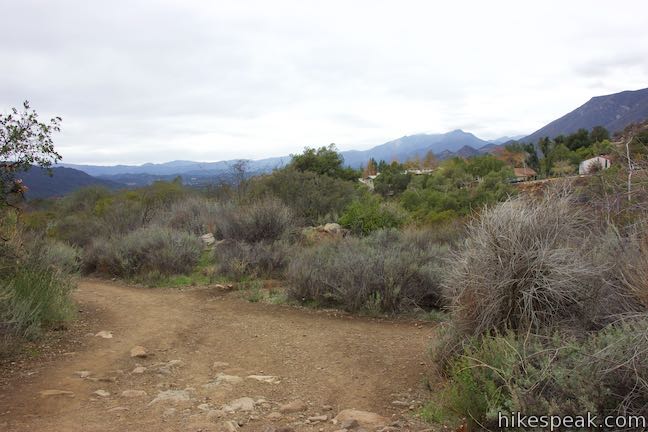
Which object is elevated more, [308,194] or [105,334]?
[308,194]

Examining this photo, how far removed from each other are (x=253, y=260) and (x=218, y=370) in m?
5.65

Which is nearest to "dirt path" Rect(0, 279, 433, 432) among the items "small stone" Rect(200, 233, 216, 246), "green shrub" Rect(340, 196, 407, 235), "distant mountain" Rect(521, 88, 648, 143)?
"green shrub" Rect(340, 196, 407, 235)

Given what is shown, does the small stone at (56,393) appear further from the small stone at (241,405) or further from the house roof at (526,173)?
the house roof at (526,173)

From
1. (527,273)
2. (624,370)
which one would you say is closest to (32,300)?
(527,273)

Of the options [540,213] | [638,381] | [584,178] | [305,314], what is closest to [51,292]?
[305,314]

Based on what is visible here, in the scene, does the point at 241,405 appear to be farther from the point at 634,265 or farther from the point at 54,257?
the point at 54,257

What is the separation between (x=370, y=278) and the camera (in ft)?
26.3

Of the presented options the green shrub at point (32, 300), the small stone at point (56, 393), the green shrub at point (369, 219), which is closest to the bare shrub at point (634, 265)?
the small stone at point (56, 393)

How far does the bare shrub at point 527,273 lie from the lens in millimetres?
4324

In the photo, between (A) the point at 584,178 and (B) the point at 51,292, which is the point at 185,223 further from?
(A) the point at 584,178

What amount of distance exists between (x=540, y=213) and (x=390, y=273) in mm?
3501

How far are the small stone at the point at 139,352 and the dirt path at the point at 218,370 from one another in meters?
0.08

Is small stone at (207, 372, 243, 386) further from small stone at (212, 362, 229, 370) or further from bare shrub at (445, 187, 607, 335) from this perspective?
bare shrub at (445, 187, 607, 335)

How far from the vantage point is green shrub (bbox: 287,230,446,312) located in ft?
25.9
